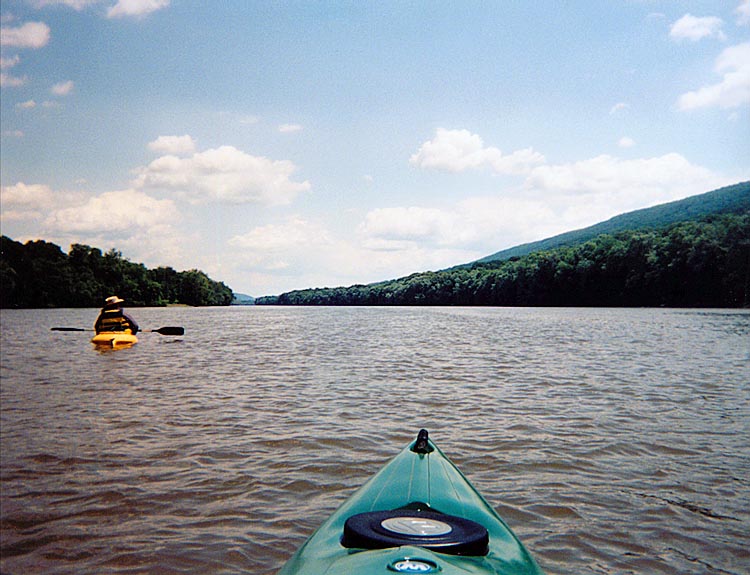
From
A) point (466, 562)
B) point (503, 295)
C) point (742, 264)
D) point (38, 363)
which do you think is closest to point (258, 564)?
point (466, 562)

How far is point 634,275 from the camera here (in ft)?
273

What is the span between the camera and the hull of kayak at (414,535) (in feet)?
9.88

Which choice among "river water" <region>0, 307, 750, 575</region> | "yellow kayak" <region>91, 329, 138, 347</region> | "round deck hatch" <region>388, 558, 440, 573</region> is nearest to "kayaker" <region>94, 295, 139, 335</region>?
"yellow kayak" <region>91, 329, 138, 347</region>

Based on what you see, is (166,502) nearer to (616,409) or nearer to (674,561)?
(674,561)

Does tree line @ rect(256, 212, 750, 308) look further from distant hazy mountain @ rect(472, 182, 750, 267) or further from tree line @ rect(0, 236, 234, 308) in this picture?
tree line @ rect(0, 236, 234, 308)

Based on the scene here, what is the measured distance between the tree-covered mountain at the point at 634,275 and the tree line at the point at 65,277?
219 ft

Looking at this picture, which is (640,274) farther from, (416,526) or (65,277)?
(416,526)

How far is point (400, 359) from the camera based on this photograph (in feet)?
63.4

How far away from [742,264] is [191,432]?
73.8 meters

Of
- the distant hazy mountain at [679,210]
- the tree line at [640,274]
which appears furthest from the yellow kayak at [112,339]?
the distant hazy mountain at [679,210]

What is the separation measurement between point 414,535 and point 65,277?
82242 millimetres

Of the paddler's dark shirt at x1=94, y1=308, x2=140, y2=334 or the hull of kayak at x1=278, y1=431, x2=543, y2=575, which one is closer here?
the hull of kayak at x1=278, y1=431, x2=543, y2=575

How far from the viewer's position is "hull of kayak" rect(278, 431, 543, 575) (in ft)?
9.88

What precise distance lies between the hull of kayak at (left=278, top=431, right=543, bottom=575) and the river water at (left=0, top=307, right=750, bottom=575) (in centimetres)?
97
